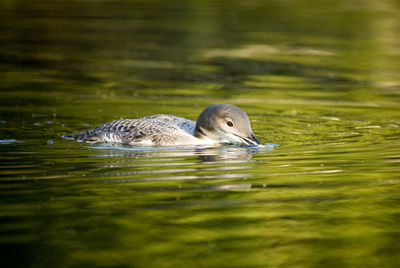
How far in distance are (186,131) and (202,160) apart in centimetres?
119

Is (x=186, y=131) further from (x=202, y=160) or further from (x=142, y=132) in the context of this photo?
(x=202, y=160)

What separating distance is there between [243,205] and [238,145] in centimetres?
320

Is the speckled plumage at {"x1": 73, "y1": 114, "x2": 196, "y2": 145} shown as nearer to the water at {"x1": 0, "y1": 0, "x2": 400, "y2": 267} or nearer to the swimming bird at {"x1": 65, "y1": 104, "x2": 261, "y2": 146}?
the swimming bird at {"x1": 65, "y1": 104, "x2": 261, "y2": 146}

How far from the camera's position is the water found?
638 cm

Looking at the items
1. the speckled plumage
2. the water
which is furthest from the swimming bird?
the water

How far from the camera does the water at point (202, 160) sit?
6383 mm

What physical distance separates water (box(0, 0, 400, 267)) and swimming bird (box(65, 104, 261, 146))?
8.4 inches

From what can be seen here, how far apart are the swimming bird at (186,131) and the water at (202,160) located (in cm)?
21

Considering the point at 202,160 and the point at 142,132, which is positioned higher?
the point at 142,132

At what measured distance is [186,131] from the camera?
10.8 meters

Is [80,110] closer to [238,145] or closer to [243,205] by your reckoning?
[238,145]

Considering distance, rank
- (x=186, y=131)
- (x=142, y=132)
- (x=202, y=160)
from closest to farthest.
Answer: (x=202, y=160), (x=142, y=132), (x=186, y=131)

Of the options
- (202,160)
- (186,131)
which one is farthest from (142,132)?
(202,160)

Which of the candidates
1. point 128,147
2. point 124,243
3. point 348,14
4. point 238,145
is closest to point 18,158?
point 128,147
